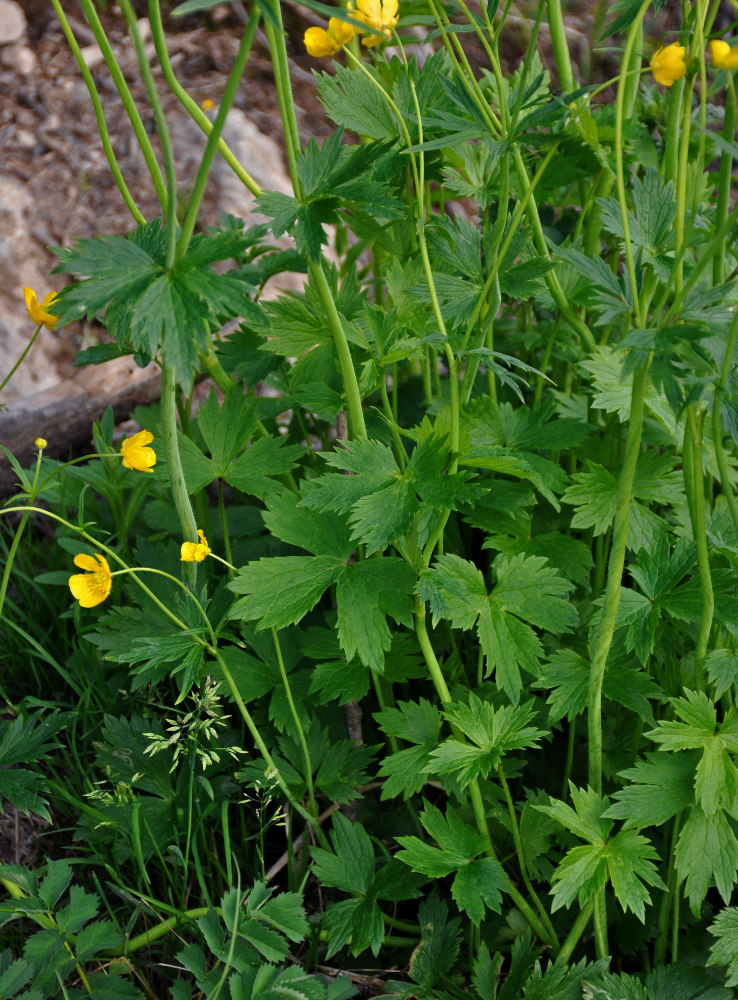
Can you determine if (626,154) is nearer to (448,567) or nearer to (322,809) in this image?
(448,567)

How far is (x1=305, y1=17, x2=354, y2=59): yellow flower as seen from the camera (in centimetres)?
111

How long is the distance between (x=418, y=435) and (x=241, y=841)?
34.6 inches

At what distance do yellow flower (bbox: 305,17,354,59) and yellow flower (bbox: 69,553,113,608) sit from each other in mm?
808

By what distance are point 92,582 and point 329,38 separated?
88 centimetres

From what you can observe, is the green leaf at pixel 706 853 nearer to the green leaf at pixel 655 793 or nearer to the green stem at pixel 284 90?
the green leaf at pixel 655 793

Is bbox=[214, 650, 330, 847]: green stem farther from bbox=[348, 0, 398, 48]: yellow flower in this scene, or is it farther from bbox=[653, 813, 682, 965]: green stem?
bbox=[348, 0, 398, 48]: yellow flower

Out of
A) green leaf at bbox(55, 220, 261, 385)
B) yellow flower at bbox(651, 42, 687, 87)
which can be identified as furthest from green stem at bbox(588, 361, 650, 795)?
green leaf at bbox(55, 220, 261, 385)

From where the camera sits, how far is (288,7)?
3021mm

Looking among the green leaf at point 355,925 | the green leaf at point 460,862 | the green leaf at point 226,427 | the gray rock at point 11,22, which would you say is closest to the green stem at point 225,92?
the green leaf at point 226,427

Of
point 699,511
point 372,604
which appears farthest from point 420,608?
point 699,511

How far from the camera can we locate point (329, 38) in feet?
3.72

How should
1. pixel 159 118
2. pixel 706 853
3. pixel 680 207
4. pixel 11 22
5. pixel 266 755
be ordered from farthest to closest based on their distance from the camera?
pixel 11 22 < pixel 266 755 < pixel 706 853 < pixel 680 207 < pixel 159 118

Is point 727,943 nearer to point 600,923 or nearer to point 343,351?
point 600,923

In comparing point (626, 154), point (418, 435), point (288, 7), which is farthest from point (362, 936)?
point (288, 7)
